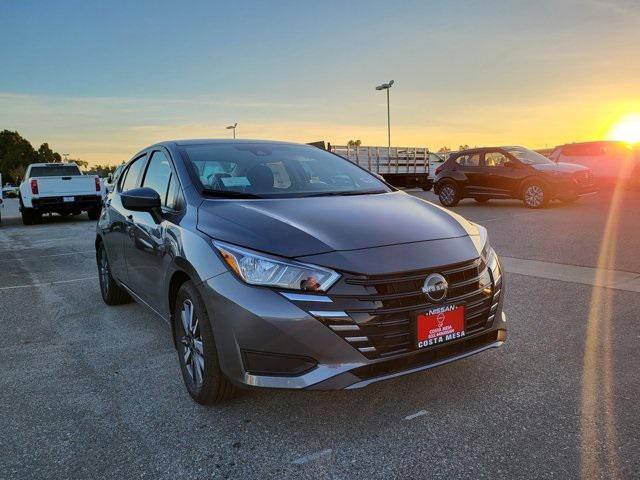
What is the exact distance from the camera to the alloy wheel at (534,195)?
12484 millimetres

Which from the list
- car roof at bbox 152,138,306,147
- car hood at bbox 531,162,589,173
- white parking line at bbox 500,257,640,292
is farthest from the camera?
car hood at bbox 531,162,589,173

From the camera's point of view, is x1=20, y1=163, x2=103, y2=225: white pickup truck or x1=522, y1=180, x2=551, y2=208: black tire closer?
x1=522, y1=180, x2=551, y2=208: black tire

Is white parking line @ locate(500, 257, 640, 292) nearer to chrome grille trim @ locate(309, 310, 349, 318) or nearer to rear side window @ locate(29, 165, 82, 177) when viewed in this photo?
chrome grille trim @ locate(309, 310, 349, 318)

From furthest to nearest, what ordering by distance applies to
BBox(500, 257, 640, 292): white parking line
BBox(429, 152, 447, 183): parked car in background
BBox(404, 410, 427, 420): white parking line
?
BBox(429, 152, 447, 183): parked car in background
BBox(500, 257, 640, 292): white parking line
BBox(404, 410, 427, 420): white parking line

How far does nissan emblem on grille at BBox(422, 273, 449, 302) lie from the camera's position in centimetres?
258

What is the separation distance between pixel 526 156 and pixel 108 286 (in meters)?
11.1

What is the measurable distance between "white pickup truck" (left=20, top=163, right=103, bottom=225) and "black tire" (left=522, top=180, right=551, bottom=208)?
39.2 ft

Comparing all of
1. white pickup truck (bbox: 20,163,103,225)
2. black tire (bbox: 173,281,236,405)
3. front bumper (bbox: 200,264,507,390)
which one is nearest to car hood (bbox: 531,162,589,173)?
front bumper (bbox: 200,264,507,390)

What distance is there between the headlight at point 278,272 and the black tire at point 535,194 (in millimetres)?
11286

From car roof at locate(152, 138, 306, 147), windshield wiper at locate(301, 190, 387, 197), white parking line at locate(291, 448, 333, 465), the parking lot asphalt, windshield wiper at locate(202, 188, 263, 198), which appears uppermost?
car roof at locate(152, 138, 306, 147)

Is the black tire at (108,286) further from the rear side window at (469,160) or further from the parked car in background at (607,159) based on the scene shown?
the parked car in background at (607,159)

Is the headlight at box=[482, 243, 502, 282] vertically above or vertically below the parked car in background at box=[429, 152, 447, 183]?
below

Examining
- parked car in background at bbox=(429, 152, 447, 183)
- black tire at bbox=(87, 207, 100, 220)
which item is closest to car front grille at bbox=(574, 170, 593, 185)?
parked car in background at bbox=(429, 152, 447, 183)

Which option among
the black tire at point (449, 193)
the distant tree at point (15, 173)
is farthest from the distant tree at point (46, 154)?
the black tire at point (449, 193)
